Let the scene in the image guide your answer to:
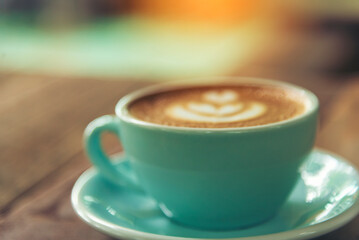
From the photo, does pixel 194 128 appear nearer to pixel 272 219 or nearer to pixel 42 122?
pixel 272 219

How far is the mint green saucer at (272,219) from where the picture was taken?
0.44m

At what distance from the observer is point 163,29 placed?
4.00 m


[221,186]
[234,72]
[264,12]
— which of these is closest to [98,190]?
[221,186]

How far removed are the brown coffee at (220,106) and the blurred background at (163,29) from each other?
157 cm

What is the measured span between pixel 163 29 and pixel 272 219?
3.57 metres

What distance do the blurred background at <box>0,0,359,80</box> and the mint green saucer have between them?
63.9 inches

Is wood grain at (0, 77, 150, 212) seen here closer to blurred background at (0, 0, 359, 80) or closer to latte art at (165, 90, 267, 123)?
latte art at (165, 90, 267, 123)

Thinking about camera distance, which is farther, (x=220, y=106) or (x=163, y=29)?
(x=163, y=29)

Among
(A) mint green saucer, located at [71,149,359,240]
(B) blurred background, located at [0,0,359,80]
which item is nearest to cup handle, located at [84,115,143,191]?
(A) mint green saucer, located at [71,149,359,240]

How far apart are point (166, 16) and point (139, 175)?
386cm

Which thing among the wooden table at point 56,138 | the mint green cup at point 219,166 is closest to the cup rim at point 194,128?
the mint green cup at point 219,166

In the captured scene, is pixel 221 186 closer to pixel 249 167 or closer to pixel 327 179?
pixel 249 167

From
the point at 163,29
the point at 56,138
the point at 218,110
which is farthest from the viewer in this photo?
the point at 163,29

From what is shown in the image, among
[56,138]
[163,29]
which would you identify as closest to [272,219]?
[56,138]
